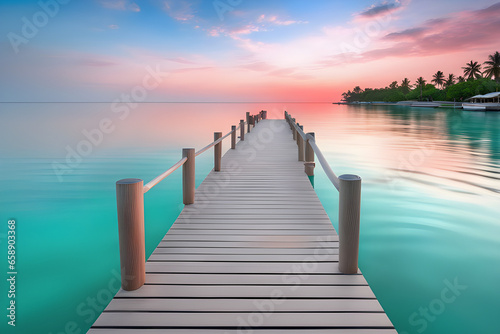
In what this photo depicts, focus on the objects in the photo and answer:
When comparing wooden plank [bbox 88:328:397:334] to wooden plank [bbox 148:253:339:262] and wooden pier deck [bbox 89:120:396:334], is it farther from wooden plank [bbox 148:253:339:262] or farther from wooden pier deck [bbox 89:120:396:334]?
wooden plank [bbox 148:253:339:262]

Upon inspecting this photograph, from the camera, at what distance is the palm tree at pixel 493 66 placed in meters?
74.9

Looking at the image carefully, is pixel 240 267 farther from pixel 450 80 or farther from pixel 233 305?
pixel 450 80

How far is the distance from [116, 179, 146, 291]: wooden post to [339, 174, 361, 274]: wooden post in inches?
67.8

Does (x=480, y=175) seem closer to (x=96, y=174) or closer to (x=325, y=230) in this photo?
(x=325, y=230)

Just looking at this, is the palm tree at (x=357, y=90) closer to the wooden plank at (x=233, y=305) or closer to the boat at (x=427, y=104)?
the boat at (x=427, y=104)

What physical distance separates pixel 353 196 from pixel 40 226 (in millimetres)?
7191

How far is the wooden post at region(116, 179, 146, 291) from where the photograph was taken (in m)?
2.62

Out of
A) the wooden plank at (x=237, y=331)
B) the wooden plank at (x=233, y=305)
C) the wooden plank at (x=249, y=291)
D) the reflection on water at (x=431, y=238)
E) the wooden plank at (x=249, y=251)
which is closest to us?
the wooden plank at (x=237, y=331)

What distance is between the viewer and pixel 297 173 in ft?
26.5

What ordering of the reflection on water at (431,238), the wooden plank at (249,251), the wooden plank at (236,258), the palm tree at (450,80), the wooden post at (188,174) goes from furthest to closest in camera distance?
the palm tree at (450,80), the wooden post at (188,174), the reflection on water at (431,238), the wooden plank at (249,251), the wooden plank at (236,258)

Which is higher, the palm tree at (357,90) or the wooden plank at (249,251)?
the palm tree at (357,90)

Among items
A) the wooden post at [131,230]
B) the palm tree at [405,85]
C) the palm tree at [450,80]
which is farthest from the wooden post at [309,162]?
the palm tree at [405,85]

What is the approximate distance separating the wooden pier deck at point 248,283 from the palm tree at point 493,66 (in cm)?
9077

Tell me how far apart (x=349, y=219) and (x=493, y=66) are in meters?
93.9
